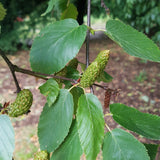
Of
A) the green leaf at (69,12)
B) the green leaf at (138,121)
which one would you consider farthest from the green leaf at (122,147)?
the green leaf at (69,12)

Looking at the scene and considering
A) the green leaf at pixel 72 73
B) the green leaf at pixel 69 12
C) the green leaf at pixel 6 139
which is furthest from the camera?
the green leaf at pixel 69 12

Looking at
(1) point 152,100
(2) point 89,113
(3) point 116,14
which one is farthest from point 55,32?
(3) point 116,14

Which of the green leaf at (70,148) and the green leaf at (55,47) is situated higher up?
the green leaf at (55,47)

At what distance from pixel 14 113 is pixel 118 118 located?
1.00ft

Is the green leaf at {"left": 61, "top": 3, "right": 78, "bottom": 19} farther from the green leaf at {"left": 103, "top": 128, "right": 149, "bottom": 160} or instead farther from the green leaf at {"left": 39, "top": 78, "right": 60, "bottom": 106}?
the green leaf at {"left": 103, "top": 128, "right": 149, "bottom": 160}

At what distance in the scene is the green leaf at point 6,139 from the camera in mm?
497

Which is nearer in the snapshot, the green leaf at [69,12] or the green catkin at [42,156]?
the green catkin at [42,156]

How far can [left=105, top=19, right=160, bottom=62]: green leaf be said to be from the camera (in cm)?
54

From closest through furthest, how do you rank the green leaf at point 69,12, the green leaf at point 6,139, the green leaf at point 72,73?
the green leaf at point 6,139
the green leaf at point 72,73
the green leaf at point 69,12

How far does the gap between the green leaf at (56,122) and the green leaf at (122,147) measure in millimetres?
122

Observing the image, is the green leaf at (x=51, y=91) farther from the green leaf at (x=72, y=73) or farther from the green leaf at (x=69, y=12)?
the green leaf at (x=69, y=12)

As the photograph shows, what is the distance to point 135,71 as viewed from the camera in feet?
11.6

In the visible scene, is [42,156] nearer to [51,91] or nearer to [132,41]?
[51,91]

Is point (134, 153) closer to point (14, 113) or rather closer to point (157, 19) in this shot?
point (14, 113)
